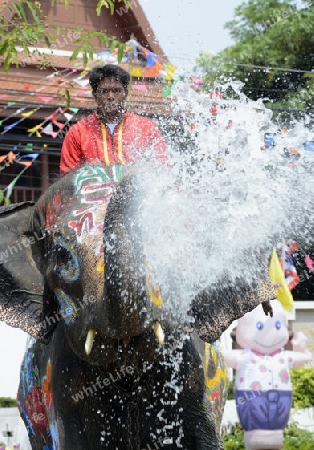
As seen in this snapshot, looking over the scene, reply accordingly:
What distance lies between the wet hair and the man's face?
0.05 feet

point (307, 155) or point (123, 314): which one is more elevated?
point (307, 155)

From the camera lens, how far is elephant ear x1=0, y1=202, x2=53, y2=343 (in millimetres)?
4297

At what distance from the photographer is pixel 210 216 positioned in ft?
12.0

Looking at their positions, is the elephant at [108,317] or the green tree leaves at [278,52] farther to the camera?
the green tree leaves at [278,52]

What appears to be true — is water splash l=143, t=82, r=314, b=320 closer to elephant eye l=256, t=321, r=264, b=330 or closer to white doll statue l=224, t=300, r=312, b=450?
white doll statue l=224, t=300, r=312, b=450

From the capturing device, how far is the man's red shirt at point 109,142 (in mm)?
4398

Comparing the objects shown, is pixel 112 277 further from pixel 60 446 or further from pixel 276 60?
pixel 276 60

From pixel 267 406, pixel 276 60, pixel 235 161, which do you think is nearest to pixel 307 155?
pixel 235 161

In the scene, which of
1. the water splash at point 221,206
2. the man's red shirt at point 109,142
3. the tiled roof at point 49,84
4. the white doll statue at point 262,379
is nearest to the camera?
the water splash at point 221,206

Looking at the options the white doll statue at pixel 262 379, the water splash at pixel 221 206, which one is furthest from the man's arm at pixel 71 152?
the white doll statue at pixel 262 379

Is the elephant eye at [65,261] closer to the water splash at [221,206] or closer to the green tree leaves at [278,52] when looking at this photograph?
the water splash at [221,206]

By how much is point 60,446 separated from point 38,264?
0.82 meters

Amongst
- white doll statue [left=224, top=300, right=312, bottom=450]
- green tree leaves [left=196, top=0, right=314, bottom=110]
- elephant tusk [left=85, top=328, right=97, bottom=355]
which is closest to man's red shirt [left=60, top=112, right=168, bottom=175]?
elephant tusk [left=85, top=328, right=97, bottom=355]

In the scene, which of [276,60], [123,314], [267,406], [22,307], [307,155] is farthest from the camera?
[276,60]
